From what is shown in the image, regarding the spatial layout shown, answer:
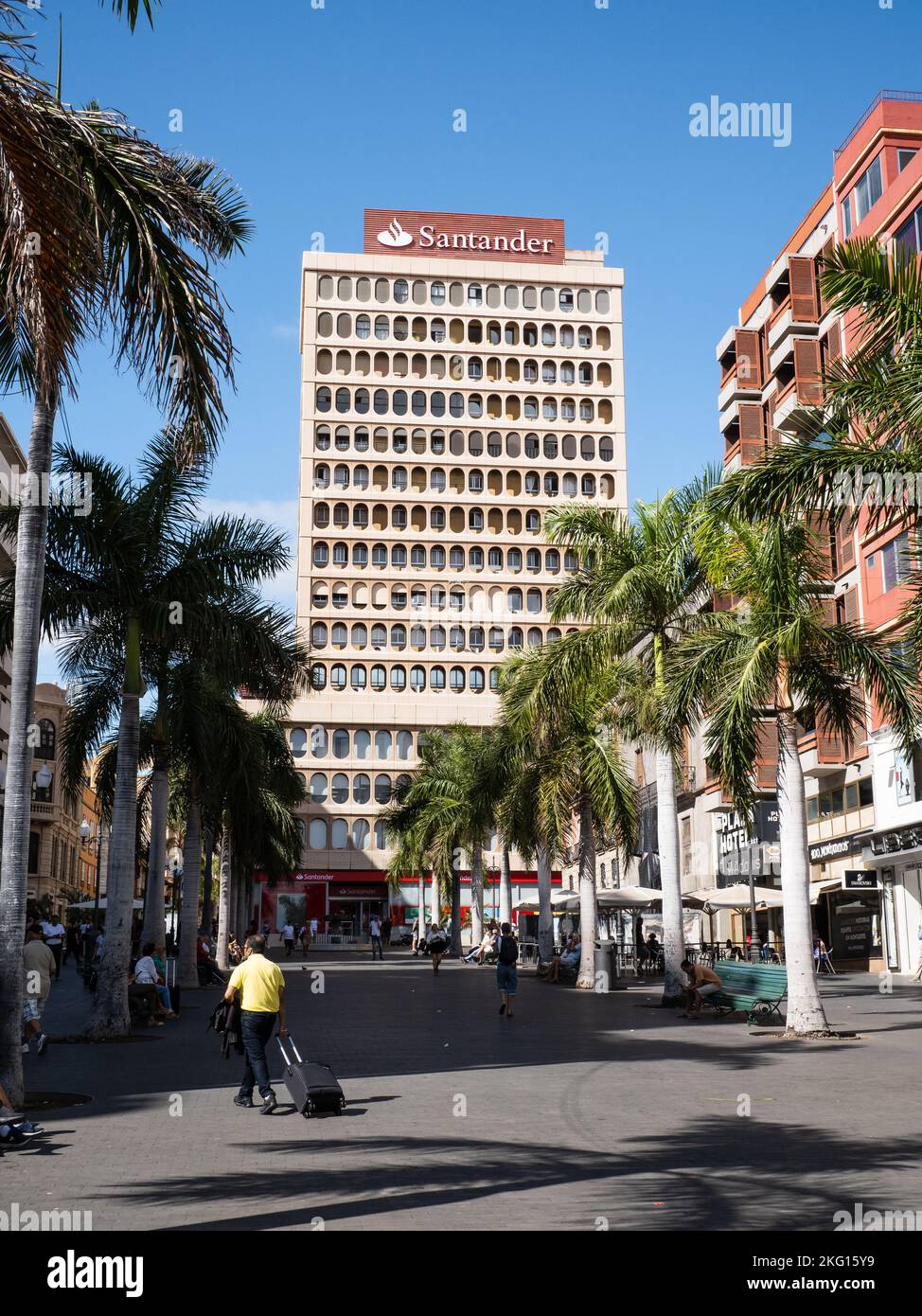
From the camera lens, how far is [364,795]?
94625mm

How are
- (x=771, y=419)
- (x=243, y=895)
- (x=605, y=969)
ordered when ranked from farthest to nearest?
(x=243, y=895) < (x=771, y=419) < (x=605, y=969)

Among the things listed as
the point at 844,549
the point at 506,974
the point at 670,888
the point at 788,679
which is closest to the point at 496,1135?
the point at 788,679

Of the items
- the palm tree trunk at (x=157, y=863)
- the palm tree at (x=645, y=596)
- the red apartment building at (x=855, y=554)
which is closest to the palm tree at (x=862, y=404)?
the palm tree at (x=645, y=596)

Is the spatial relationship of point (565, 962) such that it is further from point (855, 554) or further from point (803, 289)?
point (803, 289)

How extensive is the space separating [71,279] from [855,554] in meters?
38.1

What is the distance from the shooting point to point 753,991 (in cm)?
2392

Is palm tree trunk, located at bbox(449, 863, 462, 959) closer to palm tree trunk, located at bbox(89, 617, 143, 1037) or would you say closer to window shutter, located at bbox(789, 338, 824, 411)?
window shutter, located at bbox(789, 338, 824, 411)

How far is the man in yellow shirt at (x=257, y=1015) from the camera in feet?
41.9

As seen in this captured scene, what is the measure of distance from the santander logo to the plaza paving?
8968 cm

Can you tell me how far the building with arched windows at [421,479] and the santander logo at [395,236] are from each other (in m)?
0.13

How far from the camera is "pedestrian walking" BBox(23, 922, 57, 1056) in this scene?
17.2m

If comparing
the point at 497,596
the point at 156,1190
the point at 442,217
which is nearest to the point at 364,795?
the point at 497,596
